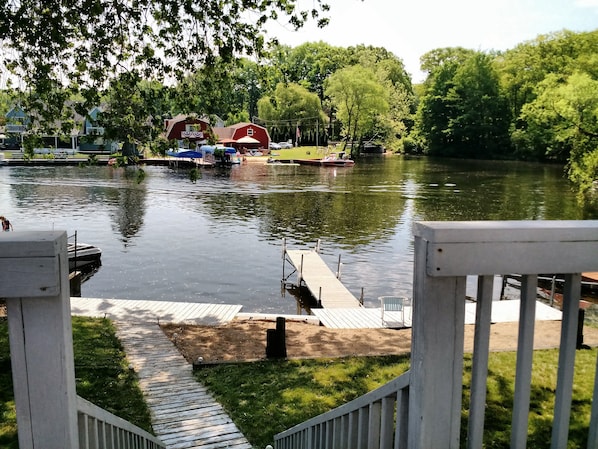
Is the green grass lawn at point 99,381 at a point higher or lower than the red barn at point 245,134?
lower

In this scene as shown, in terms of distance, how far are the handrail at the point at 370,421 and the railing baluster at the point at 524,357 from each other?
36 cm

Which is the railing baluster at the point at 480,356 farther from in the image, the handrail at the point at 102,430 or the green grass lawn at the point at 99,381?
the green grass lawn at the point at 99,381

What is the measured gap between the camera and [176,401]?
7.34m

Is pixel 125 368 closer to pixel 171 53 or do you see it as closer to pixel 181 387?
pixel 181 387

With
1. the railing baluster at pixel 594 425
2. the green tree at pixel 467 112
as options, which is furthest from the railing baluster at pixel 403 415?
the green tree at pixel 467 112

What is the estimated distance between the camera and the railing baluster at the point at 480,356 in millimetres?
1618

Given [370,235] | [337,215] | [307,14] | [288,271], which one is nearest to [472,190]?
[337,215]

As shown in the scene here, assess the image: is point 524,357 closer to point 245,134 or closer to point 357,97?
point 357,97

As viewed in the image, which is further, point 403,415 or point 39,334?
point 403,415

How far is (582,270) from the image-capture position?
5.23 ft

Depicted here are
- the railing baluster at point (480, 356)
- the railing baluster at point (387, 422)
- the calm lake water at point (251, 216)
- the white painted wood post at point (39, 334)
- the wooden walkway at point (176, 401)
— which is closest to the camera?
the white painted wood post at point (39, 334)

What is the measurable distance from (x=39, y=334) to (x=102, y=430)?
928mm

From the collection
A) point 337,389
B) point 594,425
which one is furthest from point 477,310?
point 337,389

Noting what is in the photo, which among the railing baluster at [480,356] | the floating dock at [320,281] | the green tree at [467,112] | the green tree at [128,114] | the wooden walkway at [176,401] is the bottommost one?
the floating dock at [320,281]
